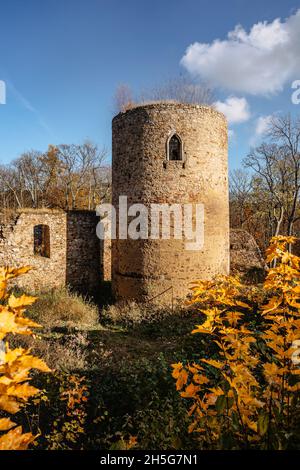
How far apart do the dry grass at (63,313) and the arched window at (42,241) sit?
247 cm

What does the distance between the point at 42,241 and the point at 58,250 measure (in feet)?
2.92

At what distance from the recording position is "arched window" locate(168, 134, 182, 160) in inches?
400

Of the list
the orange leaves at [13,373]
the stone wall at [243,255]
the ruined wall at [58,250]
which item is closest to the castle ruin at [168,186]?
the ruined wall at [58,250]

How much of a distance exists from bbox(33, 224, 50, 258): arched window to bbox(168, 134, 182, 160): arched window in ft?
18.9

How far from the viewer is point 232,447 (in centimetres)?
183

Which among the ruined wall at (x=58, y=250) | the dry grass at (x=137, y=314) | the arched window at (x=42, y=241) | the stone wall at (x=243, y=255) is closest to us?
the dry grass at (x=137, y=314)

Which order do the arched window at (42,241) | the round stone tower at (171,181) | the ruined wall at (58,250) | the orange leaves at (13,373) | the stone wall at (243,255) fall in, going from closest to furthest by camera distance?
the orange leaves at (13,373) < the round stone tower at (171,181) < the ruined wall at (58,250) < the arched window at (42,241) < the stone wall at (243,255)

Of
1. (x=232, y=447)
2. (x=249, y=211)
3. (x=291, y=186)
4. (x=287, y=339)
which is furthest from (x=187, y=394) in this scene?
(x=249, y=211)

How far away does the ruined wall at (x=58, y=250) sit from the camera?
1188 centimetres

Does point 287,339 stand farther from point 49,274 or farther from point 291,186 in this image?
point 291,186

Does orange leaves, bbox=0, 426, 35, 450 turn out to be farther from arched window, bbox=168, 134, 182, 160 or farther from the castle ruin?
arched window, bbox=168, 134, 182, 160

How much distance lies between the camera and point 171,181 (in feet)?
33.2

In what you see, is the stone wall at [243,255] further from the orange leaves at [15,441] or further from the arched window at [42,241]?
the orange leaves at [15,441]

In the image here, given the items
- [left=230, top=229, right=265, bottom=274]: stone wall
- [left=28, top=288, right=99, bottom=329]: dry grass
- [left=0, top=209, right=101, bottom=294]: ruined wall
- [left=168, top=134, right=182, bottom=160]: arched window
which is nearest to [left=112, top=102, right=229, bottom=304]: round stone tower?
[left=168, top=134, right=182, bottom=160]: arched window
